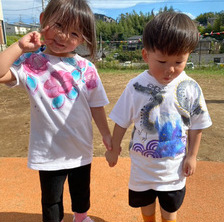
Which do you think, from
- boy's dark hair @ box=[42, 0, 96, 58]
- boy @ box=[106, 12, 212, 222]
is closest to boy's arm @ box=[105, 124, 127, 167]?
boy @ box=[106, 12, 212, 222]

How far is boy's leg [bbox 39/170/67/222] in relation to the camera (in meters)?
1.47

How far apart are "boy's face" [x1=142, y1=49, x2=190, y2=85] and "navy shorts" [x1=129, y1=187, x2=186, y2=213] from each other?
660 mm

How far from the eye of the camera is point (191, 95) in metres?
1.33

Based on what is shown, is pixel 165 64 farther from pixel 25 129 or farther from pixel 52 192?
pixel 25 129

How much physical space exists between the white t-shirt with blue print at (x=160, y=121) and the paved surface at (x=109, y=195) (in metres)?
0.68

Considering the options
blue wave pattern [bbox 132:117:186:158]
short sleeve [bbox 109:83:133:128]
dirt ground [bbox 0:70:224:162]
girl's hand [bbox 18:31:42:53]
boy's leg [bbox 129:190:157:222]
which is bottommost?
dirt ground [bbox 0:70:224:162]

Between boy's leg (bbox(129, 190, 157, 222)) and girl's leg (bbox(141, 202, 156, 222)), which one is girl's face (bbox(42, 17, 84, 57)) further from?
girl's leg (bbox(141, 202, 156, 222))

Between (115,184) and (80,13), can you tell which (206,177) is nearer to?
(115,184)

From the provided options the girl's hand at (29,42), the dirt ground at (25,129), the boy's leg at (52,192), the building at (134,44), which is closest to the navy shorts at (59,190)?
the boy's leg at (52,192)

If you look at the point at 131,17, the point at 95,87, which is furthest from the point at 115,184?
the point at 131,17

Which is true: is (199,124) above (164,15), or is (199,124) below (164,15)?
below

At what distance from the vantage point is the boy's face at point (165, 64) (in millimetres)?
1205

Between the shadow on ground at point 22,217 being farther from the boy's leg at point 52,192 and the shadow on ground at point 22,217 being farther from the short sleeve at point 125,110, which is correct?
the short sleeve at point 125,110

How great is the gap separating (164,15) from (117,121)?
24.3 inches
